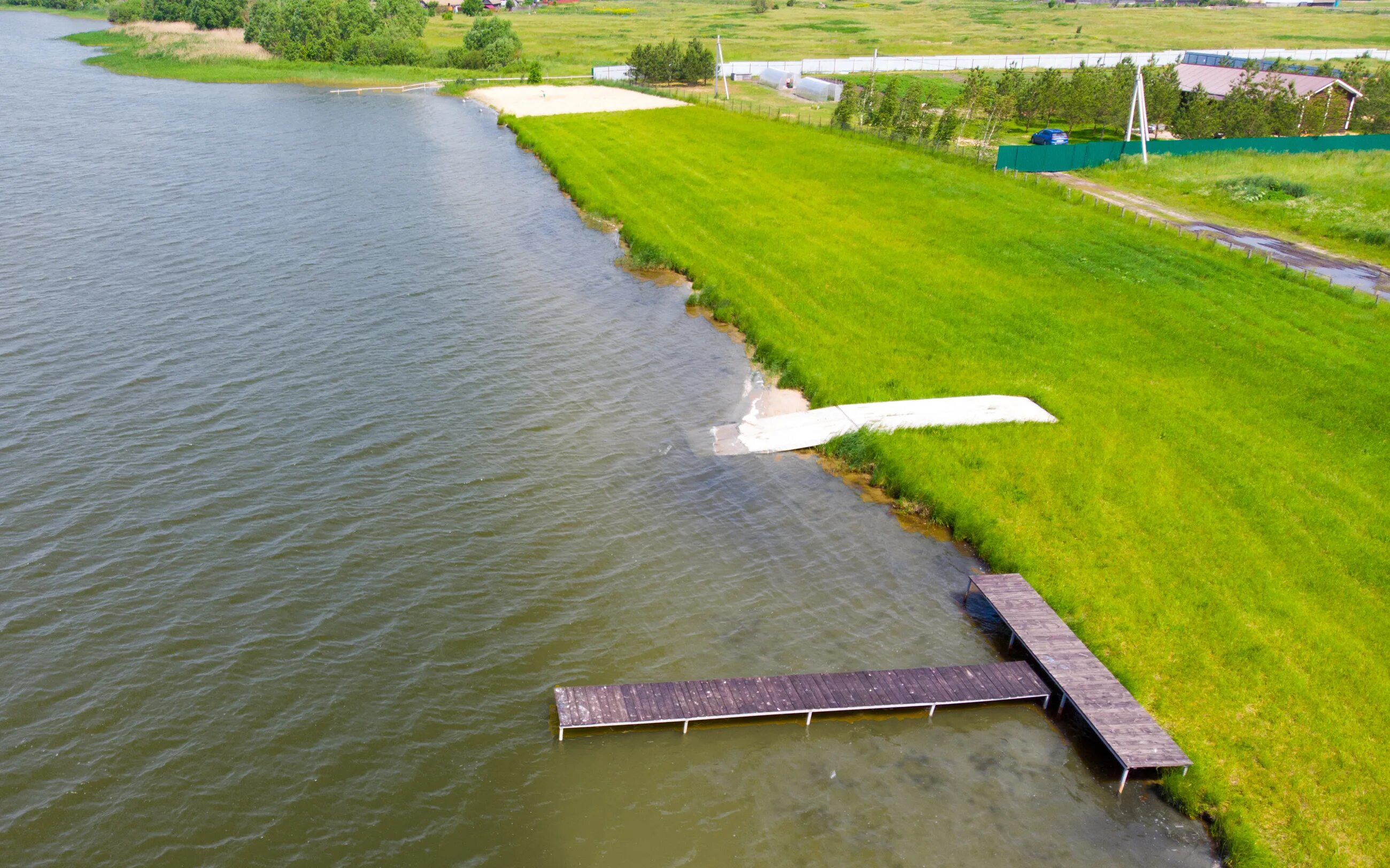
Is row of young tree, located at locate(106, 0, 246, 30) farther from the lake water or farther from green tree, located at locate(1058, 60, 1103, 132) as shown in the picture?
green tree, located at locate(1058, 60, 1103, 132)

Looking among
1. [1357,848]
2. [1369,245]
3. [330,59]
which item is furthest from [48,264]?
[330,59]

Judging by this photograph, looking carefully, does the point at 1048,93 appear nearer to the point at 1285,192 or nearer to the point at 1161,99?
the point at 1161,99

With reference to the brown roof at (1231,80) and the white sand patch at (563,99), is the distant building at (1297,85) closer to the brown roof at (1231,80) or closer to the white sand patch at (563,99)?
the brown roof at (1231,80)

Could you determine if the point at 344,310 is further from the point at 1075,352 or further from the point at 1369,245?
the point at 1369,245

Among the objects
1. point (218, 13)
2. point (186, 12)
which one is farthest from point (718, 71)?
point (186, 12)

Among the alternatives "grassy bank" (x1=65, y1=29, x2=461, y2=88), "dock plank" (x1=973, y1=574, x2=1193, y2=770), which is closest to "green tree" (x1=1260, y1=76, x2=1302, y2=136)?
"dock plank" (x1=973, y1=574, x2=1193, y2=770)

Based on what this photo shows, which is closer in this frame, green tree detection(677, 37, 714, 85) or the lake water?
the lake water
